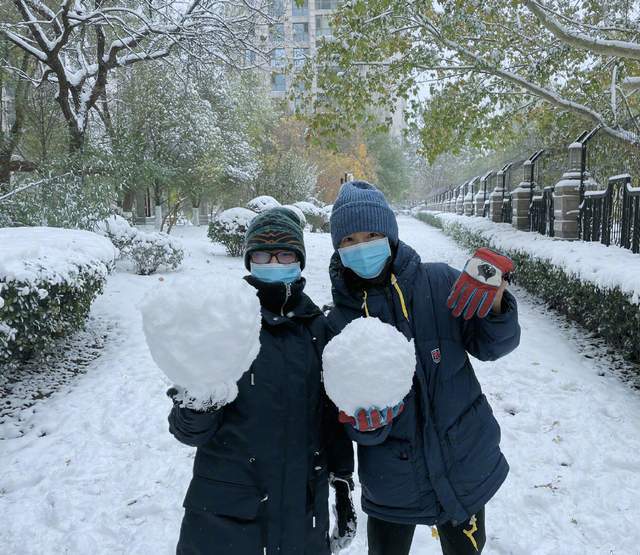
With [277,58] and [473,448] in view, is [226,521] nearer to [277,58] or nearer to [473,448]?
[473,448]

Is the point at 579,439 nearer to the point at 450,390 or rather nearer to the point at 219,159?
the point at 450,390

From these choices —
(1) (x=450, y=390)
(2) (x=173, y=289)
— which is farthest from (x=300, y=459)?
(2) (x=173, y=289)

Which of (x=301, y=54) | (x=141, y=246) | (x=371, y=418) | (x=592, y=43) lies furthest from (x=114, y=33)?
(x=371, y=418)

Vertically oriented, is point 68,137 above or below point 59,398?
above

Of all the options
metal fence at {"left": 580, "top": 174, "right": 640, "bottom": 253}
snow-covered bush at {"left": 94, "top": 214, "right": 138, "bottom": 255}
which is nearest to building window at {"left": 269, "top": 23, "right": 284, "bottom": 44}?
snow-covered bush at {"left": 94, "top": 214, "right": 138, "bottom": 255}

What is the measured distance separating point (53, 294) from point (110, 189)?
4.57 meters

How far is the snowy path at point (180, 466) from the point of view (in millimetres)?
2748

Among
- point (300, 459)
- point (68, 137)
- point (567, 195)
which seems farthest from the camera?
point (68, 137)

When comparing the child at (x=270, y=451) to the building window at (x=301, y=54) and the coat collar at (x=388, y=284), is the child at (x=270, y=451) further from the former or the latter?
the building window at (x=301, y=54)

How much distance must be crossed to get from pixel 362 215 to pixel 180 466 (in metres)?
2.72

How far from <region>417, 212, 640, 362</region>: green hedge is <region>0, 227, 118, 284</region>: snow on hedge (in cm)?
548

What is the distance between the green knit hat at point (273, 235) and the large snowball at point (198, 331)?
442mm

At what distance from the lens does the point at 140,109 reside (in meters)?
15.8

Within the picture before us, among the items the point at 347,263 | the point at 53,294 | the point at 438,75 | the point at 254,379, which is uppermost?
the point at 438,75
